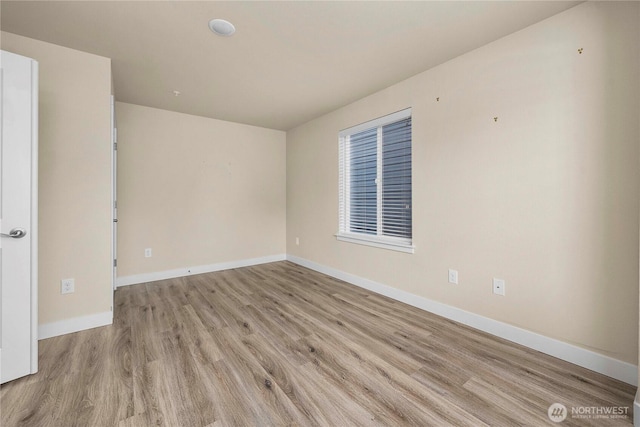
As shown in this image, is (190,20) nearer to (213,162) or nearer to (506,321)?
(213,162)

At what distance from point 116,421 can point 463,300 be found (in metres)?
2.56

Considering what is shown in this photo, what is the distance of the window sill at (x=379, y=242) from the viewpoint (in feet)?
9.47

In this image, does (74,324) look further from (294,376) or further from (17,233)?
(294,376)

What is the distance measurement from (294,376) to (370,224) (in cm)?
211

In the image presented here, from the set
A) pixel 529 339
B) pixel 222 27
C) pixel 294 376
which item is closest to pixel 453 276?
pixel 529 339

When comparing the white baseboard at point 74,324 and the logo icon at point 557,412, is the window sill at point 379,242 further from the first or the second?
the white baseboard at point 74,324

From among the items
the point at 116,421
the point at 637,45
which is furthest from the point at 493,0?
the point at 116,421

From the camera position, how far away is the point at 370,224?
11.2 ft

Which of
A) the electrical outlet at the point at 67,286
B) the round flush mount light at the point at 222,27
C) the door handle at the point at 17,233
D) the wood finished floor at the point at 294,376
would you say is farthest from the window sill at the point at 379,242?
the door handle at the point at 17,233

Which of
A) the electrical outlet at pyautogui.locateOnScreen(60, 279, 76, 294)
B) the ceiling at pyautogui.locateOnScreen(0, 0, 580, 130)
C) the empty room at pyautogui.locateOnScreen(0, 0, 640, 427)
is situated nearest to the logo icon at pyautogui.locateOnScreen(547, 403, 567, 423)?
the empty room at pyautogui.locateOnScreen(0, 0, 640, 427)

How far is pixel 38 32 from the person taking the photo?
2055mm

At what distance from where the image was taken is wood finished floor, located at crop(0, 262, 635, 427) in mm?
1386

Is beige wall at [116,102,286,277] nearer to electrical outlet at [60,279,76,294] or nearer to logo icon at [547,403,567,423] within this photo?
electrical outlet at [60,279,76,294]

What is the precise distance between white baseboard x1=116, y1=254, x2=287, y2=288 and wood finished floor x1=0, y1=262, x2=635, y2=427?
1.02 meters
